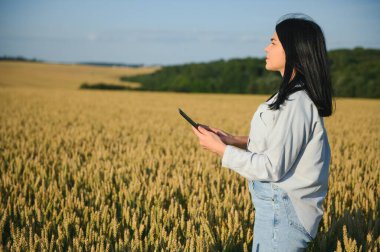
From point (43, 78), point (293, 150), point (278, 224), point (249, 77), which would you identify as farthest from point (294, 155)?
point (249, 77)

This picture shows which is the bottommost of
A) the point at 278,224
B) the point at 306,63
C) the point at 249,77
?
the point at 278,224

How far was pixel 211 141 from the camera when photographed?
168cm

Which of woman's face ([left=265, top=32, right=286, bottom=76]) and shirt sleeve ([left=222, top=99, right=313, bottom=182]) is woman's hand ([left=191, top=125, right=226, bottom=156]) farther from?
woman's face ([left=265, top=32, right=286, bottom=76])

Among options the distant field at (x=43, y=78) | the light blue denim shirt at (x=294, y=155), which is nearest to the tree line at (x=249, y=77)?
the distant field at (x=43, y=78)

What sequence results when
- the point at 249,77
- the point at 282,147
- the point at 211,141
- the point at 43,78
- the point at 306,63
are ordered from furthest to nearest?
the point at 249,77 < the point at 43,78 < the point at 211,141 < the point at 306,63 < the point at 282,147

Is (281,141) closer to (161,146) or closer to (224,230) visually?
(224,230)

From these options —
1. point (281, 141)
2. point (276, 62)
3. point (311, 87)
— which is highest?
point (276, 62)

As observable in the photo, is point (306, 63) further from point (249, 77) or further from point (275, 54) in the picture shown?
point (249, 77)

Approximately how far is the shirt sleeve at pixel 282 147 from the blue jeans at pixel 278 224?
0.34 ft

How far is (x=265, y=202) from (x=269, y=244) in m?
0.18

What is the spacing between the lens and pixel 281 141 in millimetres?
1463

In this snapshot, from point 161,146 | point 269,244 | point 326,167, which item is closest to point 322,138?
point 326,167

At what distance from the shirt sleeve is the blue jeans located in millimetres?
103

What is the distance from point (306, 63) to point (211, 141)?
0.55m
